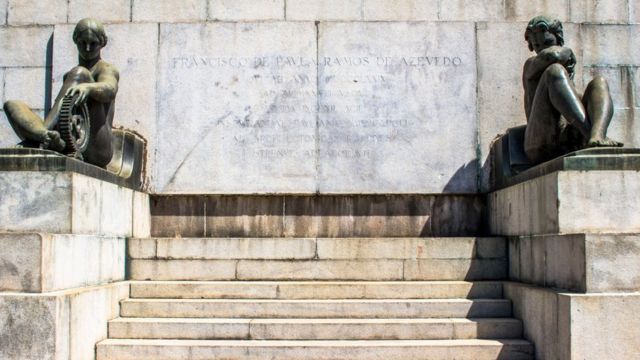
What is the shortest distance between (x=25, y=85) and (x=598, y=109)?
8784 mm

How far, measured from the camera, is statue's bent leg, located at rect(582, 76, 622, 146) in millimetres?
8453

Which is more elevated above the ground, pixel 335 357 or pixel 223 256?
pixel 223 256

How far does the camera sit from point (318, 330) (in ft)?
28.1

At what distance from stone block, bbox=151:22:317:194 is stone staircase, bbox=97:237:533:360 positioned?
155cm

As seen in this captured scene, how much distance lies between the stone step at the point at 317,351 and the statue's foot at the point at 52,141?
93.2 inches

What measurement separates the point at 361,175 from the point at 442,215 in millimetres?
1396

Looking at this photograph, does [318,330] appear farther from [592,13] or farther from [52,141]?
[592,13]

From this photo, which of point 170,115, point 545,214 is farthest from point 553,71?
point 170,115

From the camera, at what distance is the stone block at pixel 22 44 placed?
11812 mm

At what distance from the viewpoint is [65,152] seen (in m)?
8.77

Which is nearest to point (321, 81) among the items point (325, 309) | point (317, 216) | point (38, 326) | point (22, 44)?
point (317, 216)

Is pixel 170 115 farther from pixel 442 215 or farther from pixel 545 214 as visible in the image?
pixel 545 214

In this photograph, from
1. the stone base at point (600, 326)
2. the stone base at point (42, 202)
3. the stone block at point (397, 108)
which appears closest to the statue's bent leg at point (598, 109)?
the stone base at point (600, 326)

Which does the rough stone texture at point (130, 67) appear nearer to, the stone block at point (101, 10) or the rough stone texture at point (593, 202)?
the stone block at point (101, 10)
